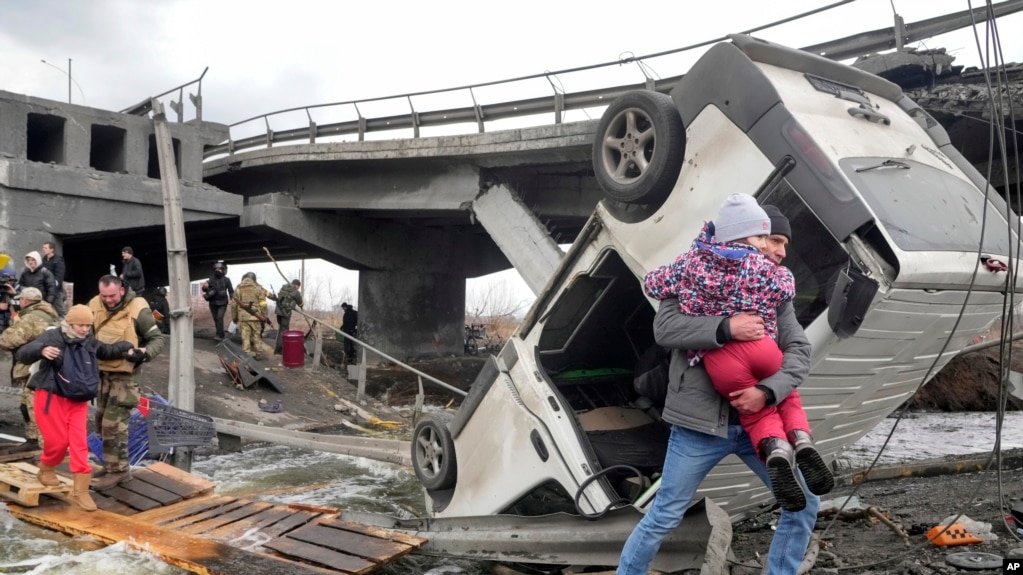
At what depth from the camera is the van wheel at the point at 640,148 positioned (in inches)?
155

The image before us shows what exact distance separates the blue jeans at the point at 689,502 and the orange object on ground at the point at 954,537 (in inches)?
63.7

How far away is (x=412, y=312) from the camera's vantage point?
18.7m

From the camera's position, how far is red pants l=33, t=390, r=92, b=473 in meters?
5.51

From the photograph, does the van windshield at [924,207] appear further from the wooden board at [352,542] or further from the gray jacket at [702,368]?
the wooden board at [352,542]

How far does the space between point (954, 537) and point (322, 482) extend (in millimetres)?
5739

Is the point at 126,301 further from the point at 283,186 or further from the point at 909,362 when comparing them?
the point at 283,186

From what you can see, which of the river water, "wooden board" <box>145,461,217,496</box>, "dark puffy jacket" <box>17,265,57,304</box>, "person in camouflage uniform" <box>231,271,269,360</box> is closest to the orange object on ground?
the river water

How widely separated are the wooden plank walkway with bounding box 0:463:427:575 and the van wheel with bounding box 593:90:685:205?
252 centimetres

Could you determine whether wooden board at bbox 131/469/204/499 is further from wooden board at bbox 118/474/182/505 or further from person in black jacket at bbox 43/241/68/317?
person in black jacket at bbox 43/241/68/317

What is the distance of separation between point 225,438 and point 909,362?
639cm

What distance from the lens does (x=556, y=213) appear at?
13156mm

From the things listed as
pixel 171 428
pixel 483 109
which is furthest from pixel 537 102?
pixel 171 428

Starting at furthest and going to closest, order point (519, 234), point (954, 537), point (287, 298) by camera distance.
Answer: point (287, 298) < point (519, 234) < point (954, 537)

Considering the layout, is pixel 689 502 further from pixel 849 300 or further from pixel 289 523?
pixel 289 523
